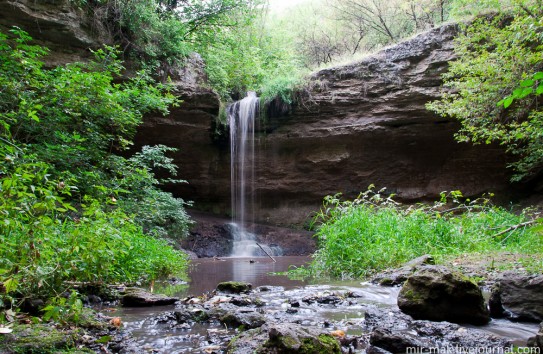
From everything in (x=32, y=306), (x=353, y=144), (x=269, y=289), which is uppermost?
(x=353, y=144)

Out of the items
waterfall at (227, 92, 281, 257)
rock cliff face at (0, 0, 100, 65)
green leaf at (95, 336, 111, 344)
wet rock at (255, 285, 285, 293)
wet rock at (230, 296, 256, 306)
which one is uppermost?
rock cliff face at (0, 0, 100, 65)

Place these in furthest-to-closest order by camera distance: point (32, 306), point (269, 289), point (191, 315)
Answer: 1. point (269, 289)
2. point (191, 315)
3. point (32, 306)

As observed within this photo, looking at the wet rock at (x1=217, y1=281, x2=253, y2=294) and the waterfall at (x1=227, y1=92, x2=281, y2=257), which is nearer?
the wet rock at (x1=217, y1=281, x2=253, y2=294)

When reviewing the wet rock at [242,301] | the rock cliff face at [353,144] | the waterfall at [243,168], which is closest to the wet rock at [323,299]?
the wet rock at [242,301]

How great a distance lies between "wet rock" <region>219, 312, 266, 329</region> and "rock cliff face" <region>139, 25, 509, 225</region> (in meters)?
11.2

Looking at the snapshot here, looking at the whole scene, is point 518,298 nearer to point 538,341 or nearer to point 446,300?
point 446,300

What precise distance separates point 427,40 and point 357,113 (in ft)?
11.3

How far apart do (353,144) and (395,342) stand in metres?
13.1

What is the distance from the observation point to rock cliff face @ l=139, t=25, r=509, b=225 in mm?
13305

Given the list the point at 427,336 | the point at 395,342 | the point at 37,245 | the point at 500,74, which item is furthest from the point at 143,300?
the point at 500,74

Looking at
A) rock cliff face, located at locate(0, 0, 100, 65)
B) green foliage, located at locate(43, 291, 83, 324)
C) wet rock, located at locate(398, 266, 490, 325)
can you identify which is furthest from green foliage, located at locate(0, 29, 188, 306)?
rock cliff face, located at locate(0, 0, 100, 65)

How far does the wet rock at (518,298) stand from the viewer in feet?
8.99

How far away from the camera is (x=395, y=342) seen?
2178 millimetres

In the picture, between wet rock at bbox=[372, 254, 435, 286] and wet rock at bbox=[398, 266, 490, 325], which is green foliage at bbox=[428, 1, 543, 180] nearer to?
wet rock at bbox=[372, 254, 435, 286]
